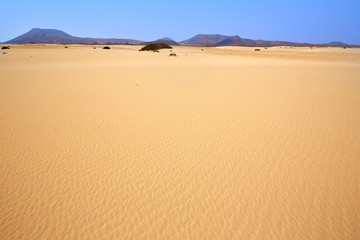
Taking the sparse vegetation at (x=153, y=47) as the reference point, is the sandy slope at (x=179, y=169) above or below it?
below

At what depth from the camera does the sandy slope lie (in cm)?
273

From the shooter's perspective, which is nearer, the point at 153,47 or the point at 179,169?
the point at 179,169

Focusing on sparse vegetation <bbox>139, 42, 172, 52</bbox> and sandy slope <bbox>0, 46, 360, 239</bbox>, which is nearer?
sandy slope <bbox>0, 46, 360, 239</bbox>

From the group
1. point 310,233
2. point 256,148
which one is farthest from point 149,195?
point 256,148

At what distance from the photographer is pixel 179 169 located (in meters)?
3.87

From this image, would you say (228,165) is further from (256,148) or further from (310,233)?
(310,233)

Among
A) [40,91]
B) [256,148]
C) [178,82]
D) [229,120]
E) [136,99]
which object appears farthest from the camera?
[178,82]

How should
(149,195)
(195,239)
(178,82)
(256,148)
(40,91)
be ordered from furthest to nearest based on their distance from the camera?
(178,82) < (40,91) < (256,148) < (149,195) < (195,239)

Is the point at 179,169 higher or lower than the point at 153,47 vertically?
lower

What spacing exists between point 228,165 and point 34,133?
464cm

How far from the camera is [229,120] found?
599 centimetres

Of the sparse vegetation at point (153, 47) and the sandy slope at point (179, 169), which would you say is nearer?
the sandy slope at point (179, 169)

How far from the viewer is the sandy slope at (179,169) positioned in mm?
→ 2730

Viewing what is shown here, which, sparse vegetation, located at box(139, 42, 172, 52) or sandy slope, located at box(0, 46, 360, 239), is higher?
sparse vegetation, located at box(139, 42, 172, 52)
